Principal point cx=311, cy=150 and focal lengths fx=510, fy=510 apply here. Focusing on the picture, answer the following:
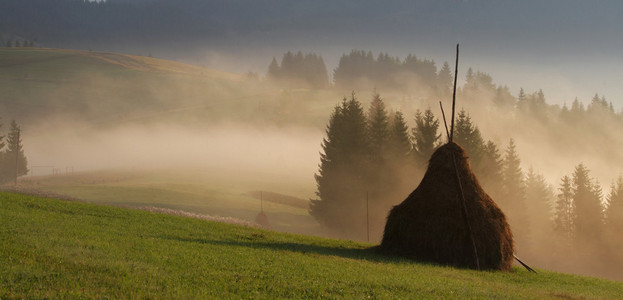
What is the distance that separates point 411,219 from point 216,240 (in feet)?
30.0

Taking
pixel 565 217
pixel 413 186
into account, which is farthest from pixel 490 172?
pixel 565 217

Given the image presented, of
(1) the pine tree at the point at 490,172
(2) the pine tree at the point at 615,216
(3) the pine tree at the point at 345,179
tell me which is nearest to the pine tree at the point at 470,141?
(1) the pine tree at the point at 490,172

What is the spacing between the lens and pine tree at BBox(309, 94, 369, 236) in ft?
203

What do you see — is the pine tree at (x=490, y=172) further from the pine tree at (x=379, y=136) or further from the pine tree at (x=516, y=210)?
the pine tree at (x=379, y=136)

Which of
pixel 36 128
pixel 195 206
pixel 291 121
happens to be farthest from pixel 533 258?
pixel 36 128

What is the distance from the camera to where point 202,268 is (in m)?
16.3

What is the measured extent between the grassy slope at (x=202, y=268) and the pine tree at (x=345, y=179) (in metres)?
34.8

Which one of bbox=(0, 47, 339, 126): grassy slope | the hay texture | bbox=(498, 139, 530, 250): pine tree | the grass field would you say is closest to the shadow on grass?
the hay texture

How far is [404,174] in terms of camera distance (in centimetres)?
6172

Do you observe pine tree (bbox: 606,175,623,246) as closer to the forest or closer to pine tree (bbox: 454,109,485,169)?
the forest

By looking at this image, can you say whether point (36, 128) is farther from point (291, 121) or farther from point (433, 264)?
point (433, 264)

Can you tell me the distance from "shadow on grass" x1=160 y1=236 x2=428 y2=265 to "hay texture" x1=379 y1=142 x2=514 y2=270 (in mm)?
1159

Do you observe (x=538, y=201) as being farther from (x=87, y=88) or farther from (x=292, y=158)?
(x=87, y=88)

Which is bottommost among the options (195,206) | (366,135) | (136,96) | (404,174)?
(195,206)
